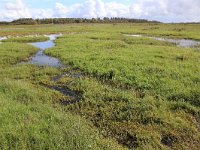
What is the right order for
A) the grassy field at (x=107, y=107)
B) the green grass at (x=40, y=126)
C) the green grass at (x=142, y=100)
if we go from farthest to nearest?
1. the green grass at (x=142, y=100)
2. the grassy field at (x=107, y=107)
3. the green grass at (x=40, y=126)

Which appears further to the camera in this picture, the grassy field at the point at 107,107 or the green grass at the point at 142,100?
the green grass at the point at 142,100

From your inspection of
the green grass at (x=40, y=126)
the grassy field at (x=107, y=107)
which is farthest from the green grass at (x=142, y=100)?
the green grass at (x=40, y=126)

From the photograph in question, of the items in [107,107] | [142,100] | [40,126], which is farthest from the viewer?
[142,100]

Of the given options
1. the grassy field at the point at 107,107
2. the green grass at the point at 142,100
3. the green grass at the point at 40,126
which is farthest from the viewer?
the green grass at the point at 142,100

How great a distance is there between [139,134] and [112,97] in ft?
11.3

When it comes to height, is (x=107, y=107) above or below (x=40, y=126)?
below

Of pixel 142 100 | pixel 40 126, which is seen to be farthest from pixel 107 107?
pixel 40 126

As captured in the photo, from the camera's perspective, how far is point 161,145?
8203 mm

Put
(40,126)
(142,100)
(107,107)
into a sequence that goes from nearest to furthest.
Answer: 1. (40,126)
2. (107,107)
3. (142,100)

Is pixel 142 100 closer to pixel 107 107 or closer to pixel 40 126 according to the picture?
pixel 107 107

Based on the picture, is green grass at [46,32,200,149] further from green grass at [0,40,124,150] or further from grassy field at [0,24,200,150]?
green grass at [0,40,124,150]

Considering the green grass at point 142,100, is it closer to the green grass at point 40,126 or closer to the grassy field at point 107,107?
the grassy field at point 107,107

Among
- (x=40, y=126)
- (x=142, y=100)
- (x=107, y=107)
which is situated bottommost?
(x=107, y=107)

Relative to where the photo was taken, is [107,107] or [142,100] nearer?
[107,107]
